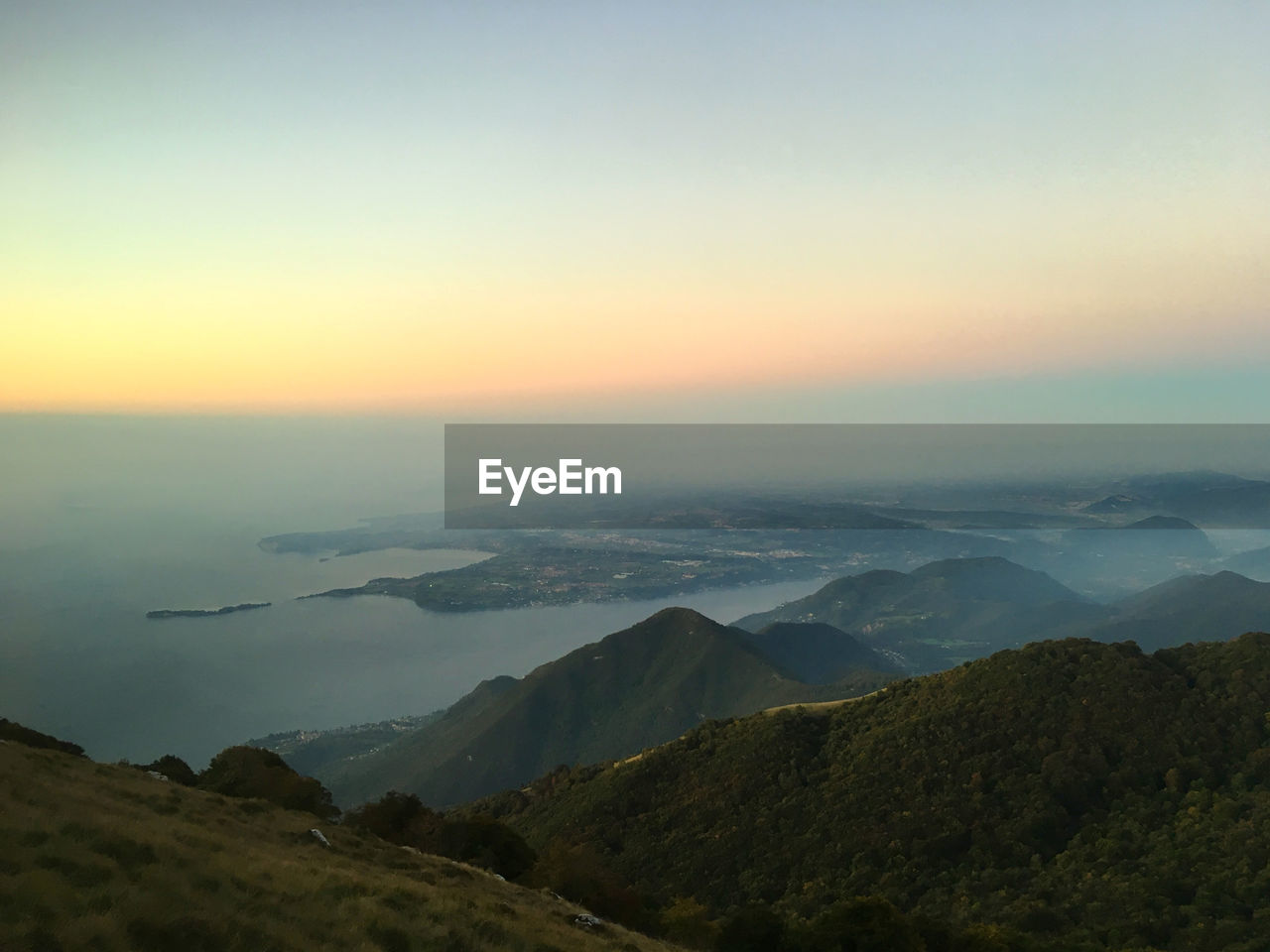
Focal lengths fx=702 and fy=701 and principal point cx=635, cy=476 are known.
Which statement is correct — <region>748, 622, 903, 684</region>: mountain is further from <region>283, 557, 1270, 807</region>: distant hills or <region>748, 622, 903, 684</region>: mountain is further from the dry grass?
the dry grass

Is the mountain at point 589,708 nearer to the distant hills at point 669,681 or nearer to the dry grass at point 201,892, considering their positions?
the distant hills at point 669,681

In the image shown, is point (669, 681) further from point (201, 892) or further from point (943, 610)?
point (201, 892)

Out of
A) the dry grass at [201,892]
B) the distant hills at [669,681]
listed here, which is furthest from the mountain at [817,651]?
the dry grass at [201,892]

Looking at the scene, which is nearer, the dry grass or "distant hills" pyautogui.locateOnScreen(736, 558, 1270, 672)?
the dry grass

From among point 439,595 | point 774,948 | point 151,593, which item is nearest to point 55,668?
point 151,593

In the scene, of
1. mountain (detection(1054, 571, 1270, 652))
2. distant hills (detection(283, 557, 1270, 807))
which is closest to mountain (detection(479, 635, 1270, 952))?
distant hills (detection(283, 557, 1270, 807))

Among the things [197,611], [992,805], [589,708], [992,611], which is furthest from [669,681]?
[197,611]
